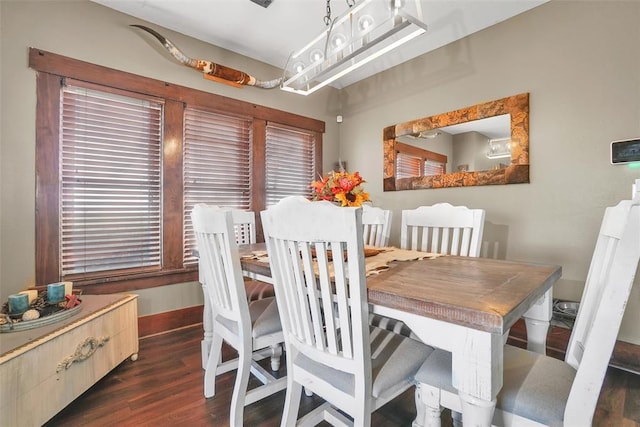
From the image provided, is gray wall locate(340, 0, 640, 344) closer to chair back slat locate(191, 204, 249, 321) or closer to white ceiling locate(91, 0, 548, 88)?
white ceiling locate(91, 0, 548, 88)

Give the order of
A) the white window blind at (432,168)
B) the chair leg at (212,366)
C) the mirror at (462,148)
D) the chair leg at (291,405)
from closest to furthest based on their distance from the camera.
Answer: the chair leg at (291,405)
the chair leg at (212,366)
the mirror at (462,148)
the white window blind at (432,168)

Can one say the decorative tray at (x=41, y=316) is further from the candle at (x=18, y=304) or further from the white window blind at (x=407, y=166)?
the white window blind at (x=407, y=166)

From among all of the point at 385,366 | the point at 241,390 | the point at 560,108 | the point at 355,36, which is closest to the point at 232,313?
the point at 241,390

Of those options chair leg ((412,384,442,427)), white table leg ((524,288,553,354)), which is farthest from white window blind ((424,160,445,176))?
chair leg ((412,384,442,427))

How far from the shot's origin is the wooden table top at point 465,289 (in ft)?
Answer: 2.60

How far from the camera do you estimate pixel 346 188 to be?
1547mm

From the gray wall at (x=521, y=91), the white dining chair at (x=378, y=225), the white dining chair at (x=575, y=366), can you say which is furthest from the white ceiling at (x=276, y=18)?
the white dining chair at (x=575, y=366)

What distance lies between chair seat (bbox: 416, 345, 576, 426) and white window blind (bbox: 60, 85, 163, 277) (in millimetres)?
2390

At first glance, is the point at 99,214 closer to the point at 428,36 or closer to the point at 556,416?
the point at 556,416

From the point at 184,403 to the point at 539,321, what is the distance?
5.91ft

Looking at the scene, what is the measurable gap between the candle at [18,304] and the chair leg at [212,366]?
101 cm

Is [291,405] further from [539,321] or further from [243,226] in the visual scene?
[243,226]

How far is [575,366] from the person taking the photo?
39.2 inches

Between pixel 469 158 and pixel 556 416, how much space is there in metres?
2.26
